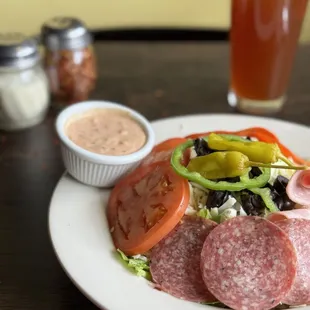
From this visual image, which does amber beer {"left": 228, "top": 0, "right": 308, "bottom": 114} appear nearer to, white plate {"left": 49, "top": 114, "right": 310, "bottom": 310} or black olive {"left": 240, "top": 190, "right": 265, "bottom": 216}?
white plate {"left": 49, "top": 114, "right": 310, "bottom": 310}

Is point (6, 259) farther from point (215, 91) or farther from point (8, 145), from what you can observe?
point (215, 91)

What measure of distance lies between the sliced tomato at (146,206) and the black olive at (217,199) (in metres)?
0.04

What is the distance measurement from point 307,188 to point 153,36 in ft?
4.04

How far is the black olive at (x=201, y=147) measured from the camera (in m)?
1.15

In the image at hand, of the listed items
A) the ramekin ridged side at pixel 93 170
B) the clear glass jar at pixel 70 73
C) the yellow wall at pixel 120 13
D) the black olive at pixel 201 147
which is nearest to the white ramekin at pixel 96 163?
the ramekin ridged side at pixel 93 170

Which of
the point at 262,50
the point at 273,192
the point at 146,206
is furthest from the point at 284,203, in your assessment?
the point at 262,50

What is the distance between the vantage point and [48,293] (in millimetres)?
1084

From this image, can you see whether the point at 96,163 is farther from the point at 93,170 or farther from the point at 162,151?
the point at 162,151

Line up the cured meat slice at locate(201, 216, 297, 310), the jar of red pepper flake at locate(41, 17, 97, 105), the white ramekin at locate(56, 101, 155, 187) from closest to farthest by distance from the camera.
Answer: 1. the cured meat slice at locate(201, 216, 297, 310)
2. the white ramekin at locate(56, 101, 155, 187)
3. the jar of red pepper flake at locate(41, 17, 97, 105)

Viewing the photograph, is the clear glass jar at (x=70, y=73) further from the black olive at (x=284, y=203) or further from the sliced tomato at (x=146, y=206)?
the black olive at (x=284, y=203)

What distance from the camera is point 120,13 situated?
237 centimetres

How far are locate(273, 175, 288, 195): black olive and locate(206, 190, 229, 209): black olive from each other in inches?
4.0

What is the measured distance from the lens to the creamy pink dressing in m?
1.26

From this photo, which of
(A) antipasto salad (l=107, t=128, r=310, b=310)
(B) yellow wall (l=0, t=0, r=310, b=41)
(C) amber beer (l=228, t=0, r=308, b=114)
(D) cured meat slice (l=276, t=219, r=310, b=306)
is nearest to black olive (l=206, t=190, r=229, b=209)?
(A) antipasto salad (l=107, t=128, r=310, b=310)
